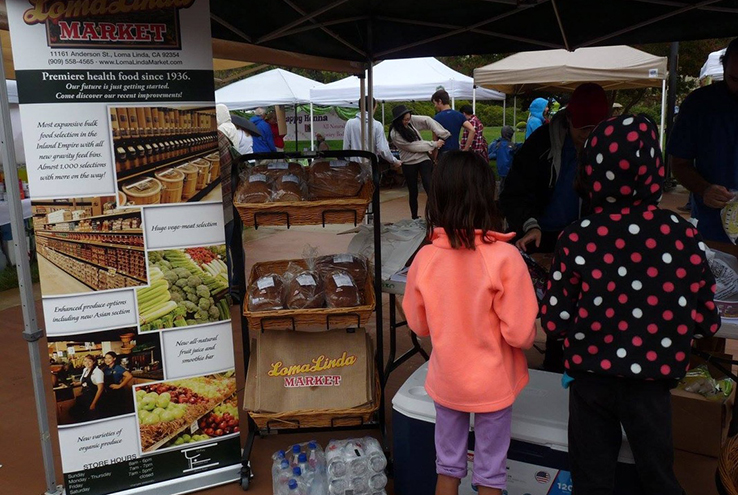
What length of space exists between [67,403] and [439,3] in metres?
3.09

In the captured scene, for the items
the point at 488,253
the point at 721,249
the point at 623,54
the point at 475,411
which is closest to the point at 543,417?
the point at 475,411

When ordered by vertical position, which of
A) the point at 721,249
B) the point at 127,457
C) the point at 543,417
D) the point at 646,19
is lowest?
the point at 127,457

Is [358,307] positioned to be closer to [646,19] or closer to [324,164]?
[324,164]

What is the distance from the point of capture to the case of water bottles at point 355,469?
2549mm

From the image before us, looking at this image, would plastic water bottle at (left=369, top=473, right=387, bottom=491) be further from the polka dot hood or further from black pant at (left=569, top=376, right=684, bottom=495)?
the polka dot hood

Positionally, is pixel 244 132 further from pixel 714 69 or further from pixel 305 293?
pixel 714 69

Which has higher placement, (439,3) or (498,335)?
(439,3)

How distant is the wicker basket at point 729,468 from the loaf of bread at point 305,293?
1705 mm

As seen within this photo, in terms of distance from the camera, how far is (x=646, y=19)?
3.95m

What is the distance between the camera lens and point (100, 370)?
2639 mm

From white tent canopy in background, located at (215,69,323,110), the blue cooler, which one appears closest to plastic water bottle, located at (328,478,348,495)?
the blue cooler

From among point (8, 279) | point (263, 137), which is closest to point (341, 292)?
point (8, 279)

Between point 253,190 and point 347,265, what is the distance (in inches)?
25.0

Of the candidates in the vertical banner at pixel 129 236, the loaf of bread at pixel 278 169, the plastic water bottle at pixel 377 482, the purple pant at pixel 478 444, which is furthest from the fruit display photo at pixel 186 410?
the purple pant at pixel 478 444
